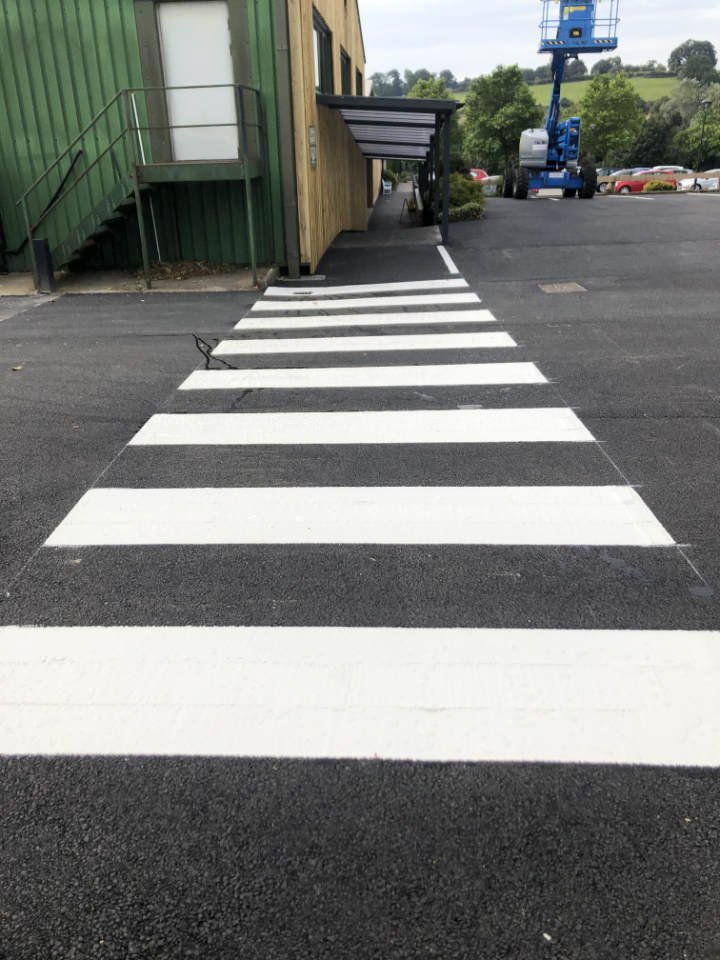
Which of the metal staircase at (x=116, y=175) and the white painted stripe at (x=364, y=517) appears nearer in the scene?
the white painted stripe at (x=364, y=517)

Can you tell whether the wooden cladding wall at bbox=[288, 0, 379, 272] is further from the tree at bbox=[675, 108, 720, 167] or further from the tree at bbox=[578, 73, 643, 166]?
the tree at bbox=[675, 108, 720, 167]

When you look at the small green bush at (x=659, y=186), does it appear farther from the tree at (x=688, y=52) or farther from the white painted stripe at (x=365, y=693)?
the tree at (x=688, y=52)

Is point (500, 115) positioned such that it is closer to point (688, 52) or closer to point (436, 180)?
point (436, 180)

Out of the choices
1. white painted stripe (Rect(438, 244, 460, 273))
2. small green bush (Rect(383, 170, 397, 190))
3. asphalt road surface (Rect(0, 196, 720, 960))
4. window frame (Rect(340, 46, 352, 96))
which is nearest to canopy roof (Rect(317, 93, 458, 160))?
window frame (Rect(340, 46, 352, 96))

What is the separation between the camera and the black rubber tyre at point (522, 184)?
86.5ft

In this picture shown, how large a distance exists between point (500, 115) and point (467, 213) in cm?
6202

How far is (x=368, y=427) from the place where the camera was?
20.4 feet

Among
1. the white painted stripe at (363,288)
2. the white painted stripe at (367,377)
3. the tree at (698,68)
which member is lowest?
the white painted stripe at (363,288)

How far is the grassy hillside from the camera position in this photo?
392 ft

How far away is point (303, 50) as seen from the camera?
1320cm

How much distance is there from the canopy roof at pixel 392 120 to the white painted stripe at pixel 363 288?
3.99m

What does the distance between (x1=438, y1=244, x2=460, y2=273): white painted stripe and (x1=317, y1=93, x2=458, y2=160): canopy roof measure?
2.62 meters

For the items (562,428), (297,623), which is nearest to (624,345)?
(562,428)

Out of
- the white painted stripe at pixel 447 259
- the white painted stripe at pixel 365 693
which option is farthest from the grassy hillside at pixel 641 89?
the white painted stripe at pixel 365 693
